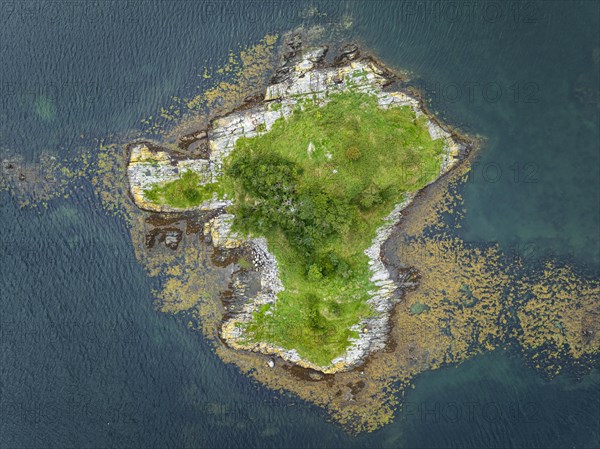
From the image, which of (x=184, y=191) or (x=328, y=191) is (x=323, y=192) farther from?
(x=184, y=191)

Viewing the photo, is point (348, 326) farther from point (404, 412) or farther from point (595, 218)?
point (595, 218)

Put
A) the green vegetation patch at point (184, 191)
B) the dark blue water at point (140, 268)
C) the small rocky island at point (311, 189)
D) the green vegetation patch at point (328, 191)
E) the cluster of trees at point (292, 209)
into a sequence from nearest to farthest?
the cluster of trees at point (292, 209) < the green vegetation patch at point (328, 191) < the small rocky island at point (311, 189) < the dark blue water at point (140, 268) < the green vegetation patch at point (184, 191)

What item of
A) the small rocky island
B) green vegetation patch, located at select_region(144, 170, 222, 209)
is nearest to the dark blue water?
the small rocky island

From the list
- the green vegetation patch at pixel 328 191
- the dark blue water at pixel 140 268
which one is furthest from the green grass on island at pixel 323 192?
the dark blue water at pixel 140 268

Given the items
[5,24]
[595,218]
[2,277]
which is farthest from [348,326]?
[5,24]

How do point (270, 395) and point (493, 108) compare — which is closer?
point (493, 108)

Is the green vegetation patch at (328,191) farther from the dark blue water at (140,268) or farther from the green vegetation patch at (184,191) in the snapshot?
the dark blue water at (140,268)

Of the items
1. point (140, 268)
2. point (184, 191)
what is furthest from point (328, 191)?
point (140, 268)
